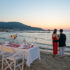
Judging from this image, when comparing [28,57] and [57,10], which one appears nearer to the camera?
[28,57]

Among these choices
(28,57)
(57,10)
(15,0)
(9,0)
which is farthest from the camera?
(57,10)

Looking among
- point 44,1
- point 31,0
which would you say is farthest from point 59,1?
point 31,0

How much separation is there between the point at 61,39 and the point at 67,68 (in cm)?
155

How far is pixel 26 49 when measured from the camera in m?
3.88

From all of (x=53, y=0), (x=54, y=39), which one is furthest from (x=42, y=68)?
(x=53, y=0)

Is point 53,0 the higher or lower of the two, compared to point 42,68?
higher

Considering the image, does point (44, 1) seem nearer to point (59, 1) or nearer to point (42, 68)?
point (59, 1)

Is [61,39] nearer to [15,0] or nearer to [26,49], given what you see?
[26,49]

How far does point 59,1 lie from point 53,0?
40.9 inches

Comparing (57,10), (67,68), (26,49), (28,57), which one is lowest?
(67,68)

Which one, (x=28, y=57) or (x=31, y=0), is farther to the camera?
(x=31, y=0)

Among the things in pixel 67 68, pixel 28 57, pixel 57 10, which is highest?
pixel 57 10

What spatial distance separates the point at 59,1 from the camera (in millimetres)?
Result: 12594

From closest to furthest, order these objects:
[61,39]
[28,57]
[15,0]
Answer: [28,57] < [61,39] < [15,0]
